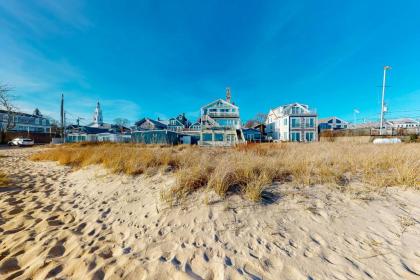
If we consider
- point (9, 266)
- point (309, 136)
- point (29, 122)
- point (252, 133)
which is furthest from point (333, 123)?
point (29, 122)

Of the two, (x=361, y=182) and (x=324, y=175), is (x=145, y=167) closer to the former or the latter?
(x=324, y=175)

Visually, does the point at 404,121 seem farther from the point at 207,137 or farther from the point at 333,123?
the point at 207,137

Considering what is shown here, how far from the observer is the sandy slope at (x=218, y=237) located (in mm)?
1783

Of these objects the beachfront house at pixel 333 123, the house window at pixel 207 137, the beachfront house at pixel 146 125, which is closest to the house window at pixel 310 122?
the house window at pixel 207 137

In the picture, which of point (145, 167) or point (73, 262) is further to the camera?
point (145, 167)

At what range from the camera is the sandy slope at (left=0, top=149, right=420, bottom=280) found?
178 centimetres

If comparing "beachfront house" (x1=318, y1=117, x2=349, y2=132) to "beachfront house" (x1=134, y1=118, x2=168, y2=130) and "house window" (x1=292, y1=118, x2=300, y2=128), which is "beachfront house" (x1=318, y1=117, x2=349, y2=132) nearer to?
"house window" (x1=292, y1=118, x2=300, y2=128)

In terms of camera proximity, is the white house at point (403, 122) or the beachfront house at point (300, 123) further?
the white house at point (403, 122)

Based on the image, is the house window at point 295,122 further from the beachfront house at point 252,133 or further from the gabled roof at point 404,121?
the gabled roof at point 404,121

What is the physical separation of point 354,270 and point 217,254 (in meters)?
1.46

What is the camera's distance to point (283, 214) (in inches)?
105

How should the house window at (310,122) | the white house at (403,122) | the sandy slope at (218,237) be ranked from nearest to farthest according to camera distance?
the sandy slope at (218,237) → the house window at (310,122) → the white house at (403,122)

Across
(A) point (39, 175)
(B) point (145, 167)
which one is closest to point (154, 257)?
(B) point (145, 167)

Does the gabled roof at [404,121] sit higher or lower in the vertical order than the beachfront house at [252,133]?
higher
